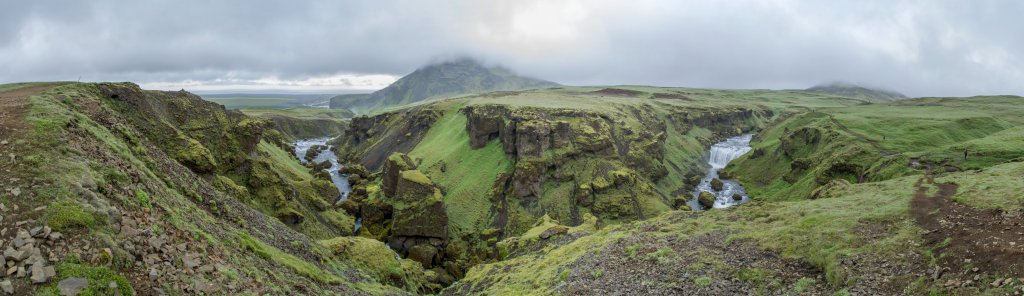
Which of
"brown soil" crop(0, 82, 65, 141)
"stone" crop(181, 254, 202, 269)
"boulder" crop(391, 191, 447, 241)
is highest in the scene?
"brown soil" crop(0, 82, 65, 141)

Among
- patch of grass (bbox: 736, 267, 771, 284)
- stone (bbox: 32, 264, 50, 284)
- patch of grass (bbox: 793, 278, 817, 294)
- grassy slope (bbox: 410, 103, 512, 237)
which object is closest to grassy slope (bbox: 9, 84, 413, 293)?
stone (bbox: 32, 264, 50, 284)

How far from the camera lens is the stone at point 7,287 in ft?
36.8

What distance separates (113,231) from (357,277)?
2055 cm

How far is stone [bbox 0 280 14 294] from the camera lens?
36.8 feet

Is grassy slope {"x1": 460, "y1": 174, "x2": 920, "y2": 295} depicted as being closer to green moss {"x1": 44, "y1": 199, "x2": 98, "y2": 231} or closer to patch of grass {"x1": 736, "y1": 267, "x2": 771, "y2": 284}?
patch of grass {"x1": 736, "y1": 267, "x2": 771, "y2": 284}

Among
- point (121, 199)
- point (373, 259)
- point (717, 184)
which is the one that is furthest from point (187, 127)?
point (717, 184)

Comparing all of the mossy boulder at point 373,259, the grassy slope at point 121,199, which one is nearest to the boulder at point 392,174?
the mossy boulder at point 373,259

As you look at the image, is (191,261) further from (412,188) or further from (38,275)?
(412,188)

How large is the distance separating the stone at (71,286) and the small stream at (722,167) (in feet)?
283

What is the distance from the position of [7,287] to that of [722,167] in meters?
129

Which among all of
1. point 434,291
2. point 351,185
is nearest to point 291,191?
point 434,291

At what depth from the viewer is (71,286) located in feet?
39.5

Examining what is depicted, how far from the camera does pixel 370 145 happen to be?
141m

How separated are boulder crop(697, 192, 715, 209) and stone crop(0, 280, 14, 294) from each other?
89.3 metres
